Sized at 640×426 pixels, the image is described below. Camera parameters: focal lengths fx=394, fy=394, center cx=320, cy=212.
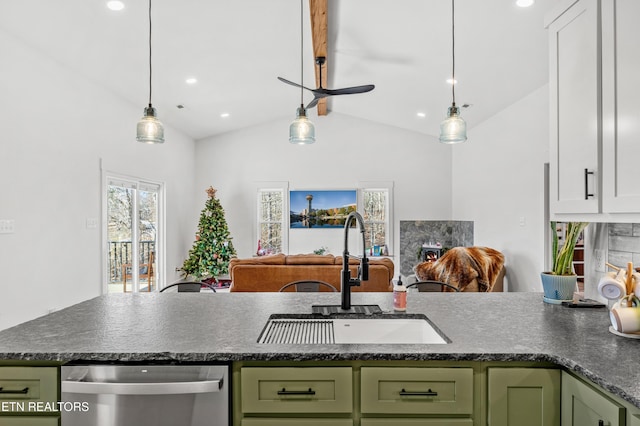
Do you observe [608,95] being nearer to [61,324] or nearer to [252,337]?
[252,337]

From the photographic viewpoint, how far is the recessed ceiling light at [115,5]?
3.37 meters

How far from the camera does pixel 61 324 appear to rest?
1.66 m

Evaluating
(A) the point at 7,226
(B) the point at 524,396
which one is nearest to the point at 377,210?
(A) the point at 7,226

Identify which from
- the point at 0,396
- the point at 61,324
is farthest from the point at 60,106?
the point at 0,396

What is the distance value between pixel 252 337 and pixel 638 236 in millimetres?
1750

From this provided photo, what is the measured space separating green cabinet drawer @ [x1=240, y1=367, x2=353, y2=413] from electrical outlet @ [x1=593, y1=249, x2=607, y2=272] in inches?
60.4

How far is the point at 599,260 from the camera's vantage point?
80.6 inches

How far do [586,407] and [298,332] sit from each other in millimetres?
1051

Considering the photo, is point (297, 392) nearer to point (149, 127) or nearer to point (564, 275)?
point (564, 275)

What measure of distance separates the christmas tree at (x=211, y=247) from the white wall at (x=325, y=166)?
2.18 ft

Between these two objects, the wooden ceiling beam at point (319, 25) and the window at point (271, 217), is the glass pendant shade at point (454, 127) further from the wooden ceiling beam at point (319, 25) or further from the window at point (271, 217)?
the window at point (271, 217)

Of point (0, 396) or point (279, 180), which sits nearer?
point (0, 396)

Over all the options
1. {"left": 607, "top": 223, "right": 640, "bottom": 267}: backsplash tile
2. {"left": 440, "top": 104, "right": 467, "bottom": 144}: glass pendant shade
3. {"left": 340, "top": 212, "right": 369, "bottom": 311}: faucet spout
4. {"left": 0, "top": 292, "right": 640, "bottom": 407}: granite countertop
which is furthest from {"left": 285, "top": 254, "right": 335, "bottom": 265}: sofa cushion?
{"left": 607, "top": 223, "right": 640, "bottom": 267}: backsplash tile

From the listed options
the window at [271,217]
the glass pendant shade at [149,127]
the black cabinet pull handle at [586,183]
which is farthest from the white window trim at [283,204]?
the black cabinet pull handle at [586,183]
